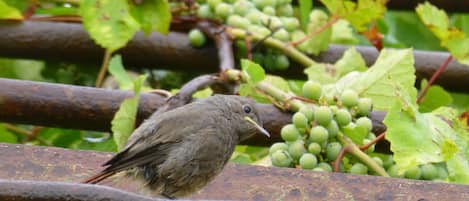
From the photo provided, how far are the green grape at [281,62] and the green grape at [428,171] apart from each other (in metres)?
0.78

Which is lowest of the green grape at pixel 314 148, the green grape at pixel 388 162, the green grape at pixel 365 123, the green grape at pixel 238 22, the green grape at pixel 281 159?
the green grape at pixel 388 162

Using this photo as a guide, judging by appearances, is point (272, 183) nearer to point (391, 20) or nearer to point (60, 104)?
point (60, 104)

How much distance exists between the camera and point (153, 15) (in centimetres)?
305

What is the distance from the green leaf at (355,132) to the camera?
8.38ft

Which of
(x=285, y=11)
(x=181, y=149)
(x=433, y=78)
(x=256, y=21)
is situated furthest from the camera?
(x=285, y=11)

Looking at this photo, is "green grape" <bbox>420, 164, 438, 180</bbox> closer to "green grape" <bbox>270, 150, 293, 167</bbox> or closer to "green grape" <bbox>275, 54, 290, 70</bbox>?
"green grape" <bbox>270, 150, 293, 167</bbox>

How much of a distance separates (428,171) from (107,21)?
87 centimetres

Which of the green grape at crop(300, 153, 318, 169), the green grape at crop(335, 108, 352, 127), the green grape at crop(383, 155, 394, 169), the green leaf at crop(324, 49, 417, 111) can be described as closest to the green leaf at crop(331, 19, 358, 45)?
the green leaf at crop(324, 49, 417, 111)

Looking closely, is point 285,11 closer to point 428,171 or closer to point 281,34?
point 281,34

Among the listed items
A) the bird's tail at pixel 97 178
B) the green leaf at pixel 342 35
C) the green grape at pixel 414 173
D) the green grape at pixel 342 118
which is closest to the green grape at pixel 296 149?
the green grape at pixel 342 118

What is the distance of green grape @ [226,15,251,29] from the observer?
10.6 ft

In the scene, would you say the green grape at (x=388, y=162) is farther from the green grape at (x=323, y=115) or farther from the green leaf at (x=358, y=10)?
the green leaf at (x=358, y=10)

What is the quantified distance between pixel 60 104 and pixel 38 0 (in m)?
0.85

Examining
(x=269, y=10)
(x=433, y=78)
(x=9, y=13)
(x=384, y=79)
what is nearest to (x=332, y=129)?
(x=384, y=79)
